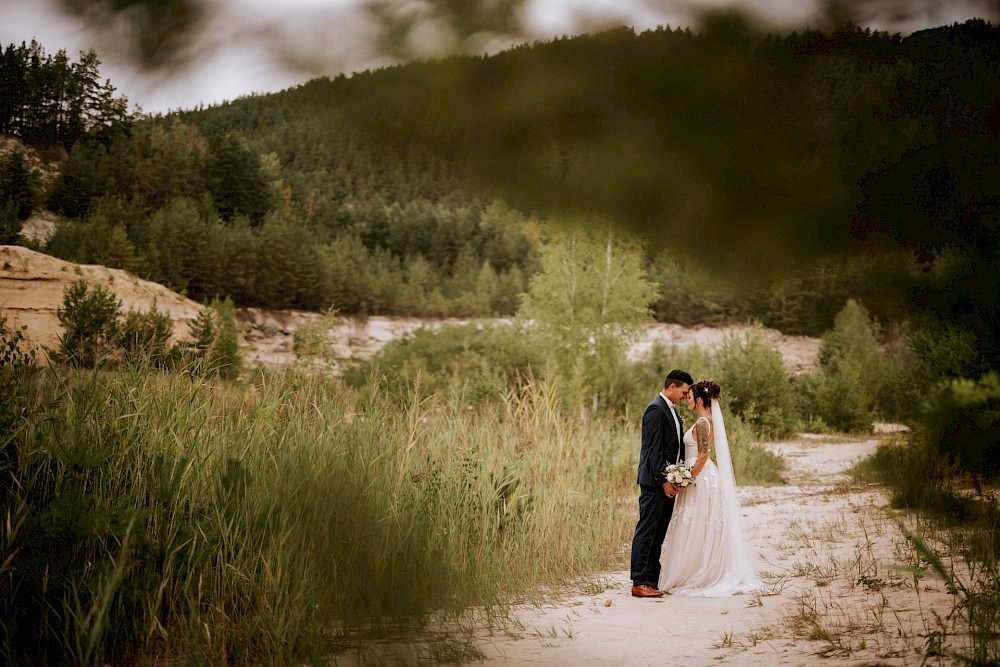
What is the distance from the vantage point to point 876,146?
1.00m

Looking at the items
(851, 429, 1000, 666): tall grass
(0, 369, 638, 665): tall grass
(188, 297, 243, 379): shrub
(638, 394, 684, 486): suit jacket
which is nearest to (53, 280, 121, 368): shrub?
(188, 297, 243, 379): shrub

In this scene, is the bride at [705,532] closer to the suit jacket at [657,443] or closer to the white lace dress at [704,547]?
the white lace dress at [704,547]

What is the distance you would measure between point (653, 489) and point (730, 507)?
63cm

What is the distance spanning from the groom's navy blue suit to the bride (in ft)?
0.58

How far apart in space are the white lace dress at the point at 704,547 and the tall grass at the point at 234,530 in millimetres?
722

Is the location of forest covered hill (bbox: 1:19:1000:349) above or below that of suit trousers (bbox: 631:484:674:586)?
above

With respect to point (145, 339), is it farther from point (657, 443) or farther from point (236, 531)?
point (657, 443)

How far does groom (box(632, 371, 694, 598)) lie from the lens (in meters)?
4.69

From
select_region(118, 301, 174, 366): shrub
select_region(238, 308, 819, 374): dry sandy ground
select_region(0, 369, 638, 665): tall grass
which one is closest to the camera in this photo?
select_region(0, 369, 638, 665): tall grass

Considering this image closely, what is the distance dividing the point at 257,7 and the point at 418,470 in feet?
12.7

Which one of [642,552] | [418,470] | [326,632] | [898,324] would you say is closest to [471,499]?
[418,470]

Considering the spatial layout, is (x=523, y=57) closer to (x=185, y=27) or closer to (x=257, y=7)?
(x=257, y=7)

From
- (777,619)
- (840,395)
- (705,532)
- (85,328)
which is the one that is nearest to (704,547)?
(705,532)

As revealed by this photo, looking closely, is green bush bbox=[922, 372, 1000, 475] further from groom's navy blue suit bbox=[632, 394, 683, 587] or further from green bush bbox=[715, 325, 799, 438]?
green bush bbox=[715, 325, 799, 438]
